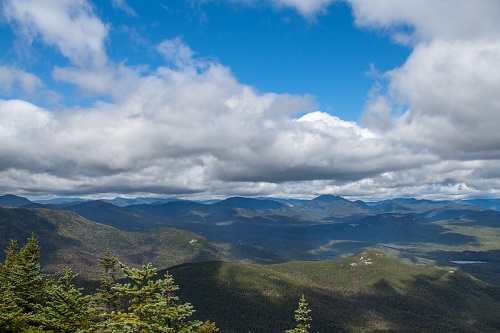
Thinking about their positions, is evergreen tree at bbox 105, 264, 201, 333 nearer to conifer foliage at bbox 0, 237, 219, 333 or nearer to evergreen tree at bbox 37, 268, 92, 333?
conifer foliage at bbox 0, 237, 219, 333

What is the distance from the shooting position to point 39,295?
4744 cm

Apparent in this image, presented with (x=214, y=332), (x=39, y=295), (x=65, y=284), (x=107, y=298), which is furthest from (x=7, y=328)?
(x=107, y=298)

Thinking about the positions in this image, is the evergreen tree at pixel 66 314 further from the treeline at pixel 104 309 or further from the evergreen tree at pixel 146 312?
the evergreen tree at pixel 146 312

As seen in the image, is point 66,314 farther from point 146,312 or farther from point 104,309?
point 146,312

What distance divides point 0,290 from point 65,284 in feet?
61.8

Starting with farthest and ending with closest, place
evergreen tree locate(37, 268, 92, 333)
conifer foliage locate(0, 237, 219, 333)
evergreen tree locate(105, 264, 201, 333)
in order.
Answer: evergreen tree locate(37, 268, 92, 333), conifer foliage locate(0, 237, 219, 333), evergreen tree locate(105, 264, 201, 333)

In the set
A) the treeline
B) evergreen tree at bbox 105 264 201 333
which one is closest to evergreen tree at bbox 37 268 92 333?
the treeline

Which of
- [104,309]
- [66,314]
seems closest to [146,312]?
[66,314]

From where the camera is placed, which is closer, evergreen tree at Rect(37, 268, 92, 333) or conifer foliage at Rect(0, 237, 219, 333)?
conifer foliage at Rect(0, 237, 219, 333)

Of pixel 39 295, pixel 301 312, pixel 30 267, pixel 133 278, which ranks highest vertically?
pixel 133 278

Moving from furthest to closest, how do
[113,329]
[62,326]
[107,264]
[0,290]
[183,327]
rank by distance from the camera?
[107,264]
[0,290]
[62,326]
[183,327]
[113,329]

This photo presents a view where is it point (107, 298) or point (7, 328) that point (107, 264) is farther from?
point (7, 328)

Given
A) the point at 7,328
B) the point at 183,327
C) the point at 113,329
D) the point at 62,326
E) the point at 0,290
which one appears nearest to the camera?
the point at 113,329

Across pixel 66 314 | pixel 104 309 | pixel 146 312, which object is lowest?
pixel 104 309
